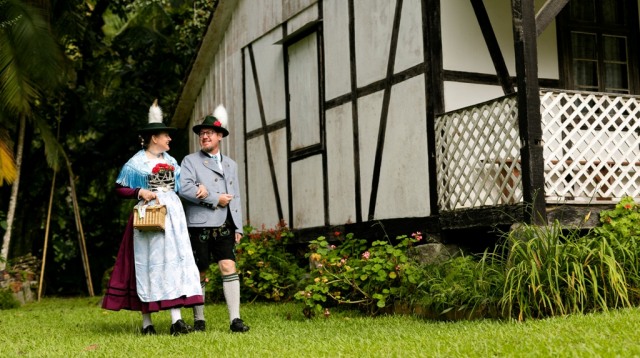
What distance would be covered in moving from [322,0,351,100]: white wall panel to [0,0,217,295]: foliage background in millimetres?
6988

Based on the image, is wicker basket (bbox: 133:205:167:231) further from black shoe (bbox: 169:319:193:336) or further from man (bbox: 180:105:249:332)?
black shoe (bbox: 169:319:193:336)

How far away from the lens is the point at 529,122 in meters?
8.10

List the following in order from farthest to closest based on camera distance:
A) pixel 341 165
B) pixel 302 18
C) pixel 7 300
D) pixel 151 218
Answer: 1. pixel 7 300
2. pixel 302 18
3. pixel 341 165
4. pixel 151 218

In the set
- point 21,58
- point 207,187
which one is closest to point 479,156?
point 207,187

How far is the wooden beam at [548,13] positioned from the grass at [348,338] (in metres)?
2.86

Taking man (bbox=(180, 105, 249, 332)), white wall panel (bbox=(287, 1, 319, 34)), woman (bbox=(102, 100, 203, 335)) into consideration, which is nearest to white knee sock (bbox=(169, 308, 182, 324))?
woman (bbox=(102, 100, 203, 335))

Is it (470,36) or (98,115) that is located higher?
(98,115)

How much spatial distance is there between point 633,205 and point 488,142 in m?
1.49

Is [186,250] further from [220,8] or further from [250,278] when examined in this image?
[220,8]

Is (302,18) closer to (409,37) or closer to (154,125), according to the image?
(409,37)

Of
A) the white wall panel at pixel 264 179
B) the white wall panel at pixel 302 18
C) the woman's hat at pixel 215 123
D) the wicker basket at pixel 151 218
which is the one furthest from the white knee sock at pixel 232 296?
the white wall panel at pixel 302 18

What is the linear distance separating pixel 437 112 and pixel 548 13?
5.42ft

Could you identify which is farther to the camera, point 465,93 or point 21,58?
point 21,58

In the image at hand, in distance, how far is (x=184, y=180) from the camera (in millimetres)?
7992
